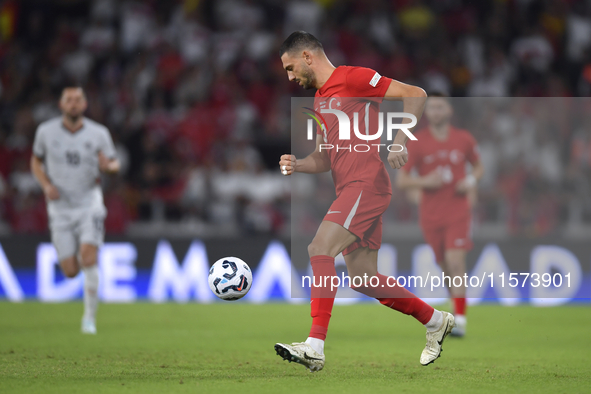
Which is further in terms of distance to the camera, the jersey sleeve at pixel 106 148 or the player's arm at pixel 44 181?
the jersey sleeve at pixel 106 148

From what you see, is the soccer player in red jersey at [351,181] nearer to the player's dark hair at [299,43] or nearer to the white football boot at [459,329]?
the player's dark hair at [299,43]

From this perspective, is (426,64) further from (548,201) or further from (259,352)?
(259,352)

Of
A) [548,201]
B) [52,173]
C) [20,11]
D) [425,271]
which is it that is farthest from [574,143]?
[20,11]

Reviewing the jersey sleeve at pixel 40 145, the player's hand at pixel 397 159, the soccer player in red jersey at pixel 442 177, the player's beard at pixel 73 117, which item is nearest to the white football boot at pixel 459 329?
the soccer player in red jersey at pixel 442 177

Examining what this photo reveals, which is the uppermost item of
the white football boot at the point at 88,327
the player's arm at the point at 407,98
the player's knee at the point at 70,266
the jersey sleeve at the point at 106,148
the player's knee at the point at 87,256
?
the player's arm at the point at 407,98

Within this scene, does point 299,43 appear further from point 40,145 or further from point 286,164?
point 40,145

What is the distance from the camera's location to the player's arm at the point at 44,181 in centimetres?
797

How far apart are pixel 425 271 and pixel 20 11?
34.8 ft

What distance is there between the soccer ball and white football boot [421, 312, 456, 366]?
1.37 meters

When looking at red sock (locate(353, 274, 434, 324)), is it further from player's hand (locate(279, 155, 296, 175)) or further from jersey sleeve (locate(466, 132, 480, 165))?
jersey sleeve (locate(466, 132, 480, 165))

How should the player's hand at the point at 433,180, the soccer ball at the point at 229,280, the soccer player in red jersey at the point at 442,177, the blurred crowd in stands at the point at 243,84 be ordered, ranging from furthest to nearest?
the blurred crowd in stands at the point at 243,84 → the player's hand at the point at 433,180 → the soccer player in red jersey at the point at 442,177 → the soccer ball at the point at 229,280

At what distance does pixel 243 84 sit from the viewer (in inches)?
614

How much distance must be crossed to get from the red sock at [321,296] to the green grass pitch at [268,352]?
33 cm

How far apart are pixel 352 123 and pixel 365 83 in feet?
0.97
